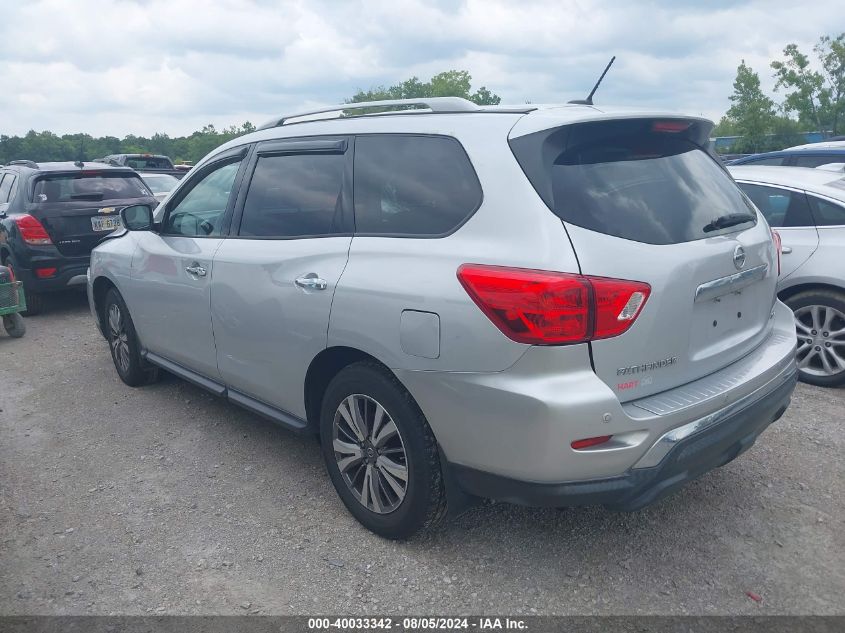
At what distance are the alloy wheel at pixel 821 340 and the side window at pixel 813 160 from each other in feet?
16.7

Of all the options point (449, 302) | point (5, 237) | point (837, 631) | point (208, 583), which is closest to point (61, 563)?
point (208, 583)

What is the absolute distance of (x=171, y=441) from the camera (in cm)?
443

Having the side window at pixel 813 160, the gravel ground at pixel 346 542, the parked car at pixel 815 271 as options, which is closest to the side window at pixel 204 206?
the gravel ground at pixel 346 542

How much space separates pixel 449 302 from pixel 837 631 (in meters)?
1.86

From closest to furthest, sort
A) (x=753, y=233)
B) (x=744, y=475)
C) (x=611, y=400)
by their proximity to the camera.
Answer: (x=611, y=400) → (x=753, y=233) → (x=744, y=475)

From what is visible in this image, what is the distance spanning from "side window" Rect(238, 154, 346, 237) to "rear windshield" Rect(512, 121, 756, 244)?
3.79ft

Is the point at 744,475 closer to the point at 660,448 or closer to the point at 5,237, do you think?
the point at 660,448

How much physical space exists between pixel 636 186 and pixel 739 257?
58 centimetres

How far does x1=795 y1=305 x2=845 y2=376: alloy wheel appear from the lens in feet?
16.3

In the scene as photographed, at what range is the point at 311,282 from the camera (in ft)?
10.5

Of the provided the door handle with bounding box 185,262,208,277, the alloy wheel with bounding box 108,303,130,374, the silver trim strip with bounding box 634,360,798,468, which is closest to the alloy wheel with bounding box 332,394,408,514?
the silver trim strip with bounding box 634,360,798,468

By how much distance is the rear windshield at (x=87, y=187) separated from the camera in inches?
317

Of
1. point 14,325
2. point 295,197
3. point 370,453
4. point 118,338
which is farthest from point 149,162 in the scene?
point 370,453

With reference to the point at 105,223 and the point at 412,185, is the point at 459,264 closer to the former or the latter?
the point at 412,185
